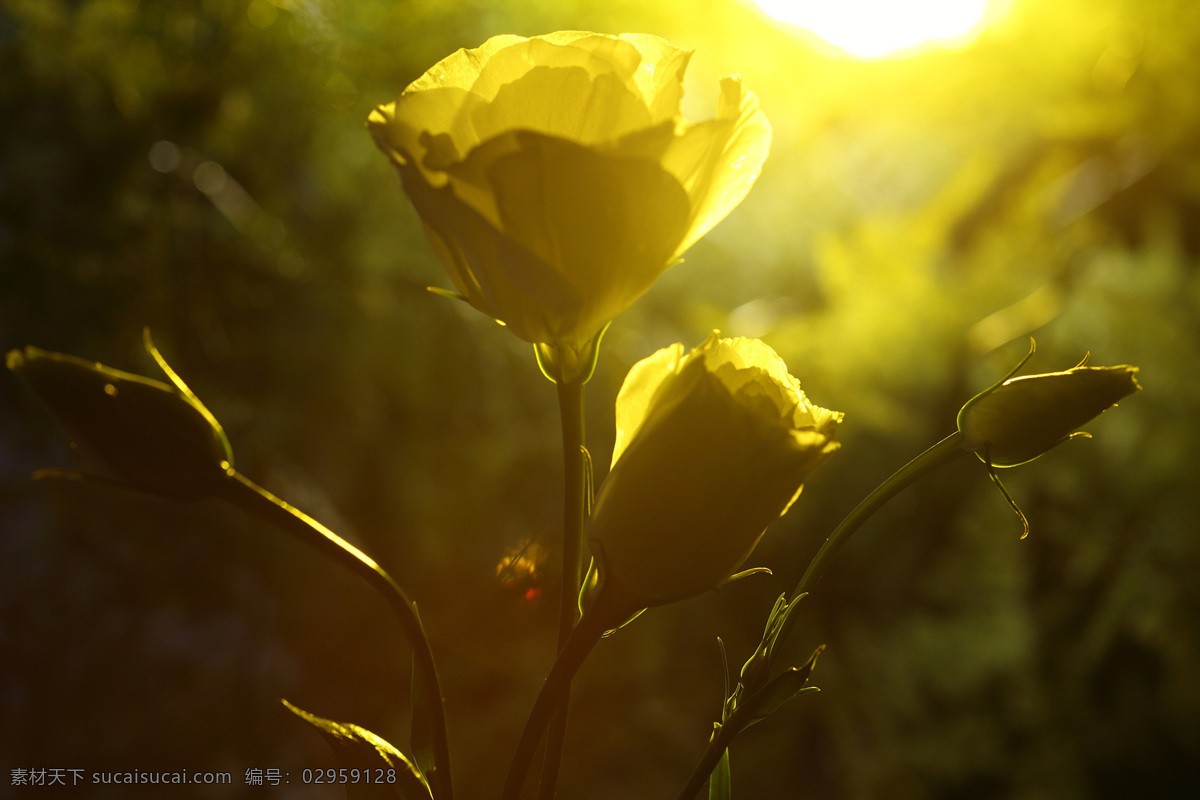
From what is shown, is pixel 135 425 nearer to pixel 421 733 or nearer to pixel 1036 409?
pixel 421 733

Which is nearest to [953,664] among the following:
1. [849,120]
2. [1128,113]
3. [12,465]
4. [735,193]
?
[1128,113]

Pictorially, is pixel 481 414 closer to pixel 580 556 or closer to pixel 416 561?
pixel 416 561

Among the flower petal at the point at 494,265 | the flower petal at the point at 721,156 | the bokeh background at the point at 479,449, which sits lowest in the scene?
the bokeh background at the point at 479,449

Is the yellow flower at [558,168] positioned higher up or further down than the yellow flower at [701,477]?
higher up

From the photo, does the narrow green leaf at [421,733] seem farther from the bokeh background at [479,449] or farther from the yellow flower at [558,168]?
the bokeh background at [479,449]

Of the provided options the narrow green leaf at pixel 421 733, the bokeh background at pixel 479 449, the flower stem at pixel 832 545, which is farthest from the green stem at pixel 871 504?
the bokeh background at pixel 479 449

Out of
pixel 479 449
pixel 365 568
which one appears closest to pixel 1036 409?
pixel 365 568
